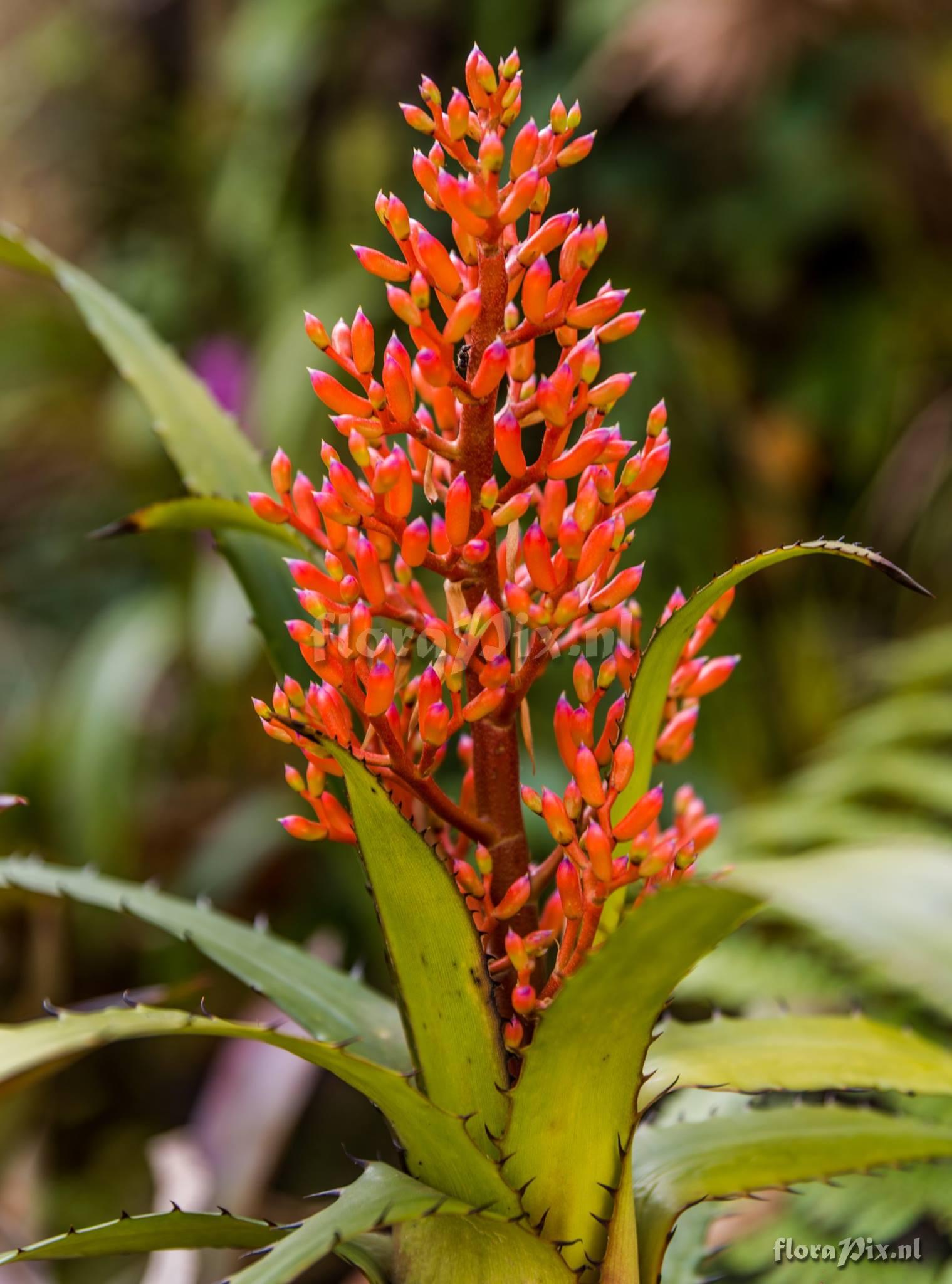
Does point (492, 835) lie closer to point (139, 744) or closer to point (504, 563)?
point (504, 563)

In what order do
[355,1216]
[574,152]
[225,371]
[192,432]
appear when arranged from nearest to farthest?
[355,1216]
[574,152]
[192,432]
[225,371]

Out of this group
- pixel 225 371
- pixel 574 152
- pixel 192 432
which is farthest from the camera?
pixel 225 371

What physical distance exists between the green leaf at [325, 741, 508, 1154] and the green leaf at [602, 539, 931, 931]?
78 millimetres

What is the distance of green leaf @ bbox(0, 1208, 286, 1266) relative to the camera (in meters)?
0.41

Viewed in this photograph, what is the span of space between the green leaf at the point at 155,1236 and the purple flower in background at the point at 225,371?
205 cm

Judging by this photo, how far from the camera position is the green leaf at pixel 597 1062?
352mm

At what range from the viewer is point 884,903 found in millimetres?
672

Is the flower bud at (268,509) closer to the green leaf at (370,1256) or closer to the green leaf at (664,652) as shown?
the green leaf at (664,652)

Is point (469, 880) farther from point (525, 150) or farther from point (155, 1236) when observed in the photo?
point (525, 150)

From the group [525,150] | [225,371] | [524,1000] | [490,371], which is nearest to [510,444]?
[490,371]

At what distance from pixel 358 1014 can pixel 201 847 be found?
4.44 feet

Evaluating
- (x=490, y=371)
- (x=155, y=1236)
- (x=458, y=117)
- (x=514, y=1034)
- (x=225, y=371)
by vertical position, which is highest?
(x=225, y=371)

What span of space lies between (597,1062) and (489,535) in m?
0.24

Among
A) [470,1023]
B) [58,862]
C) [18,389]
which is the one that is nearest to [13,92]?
[18,389]
